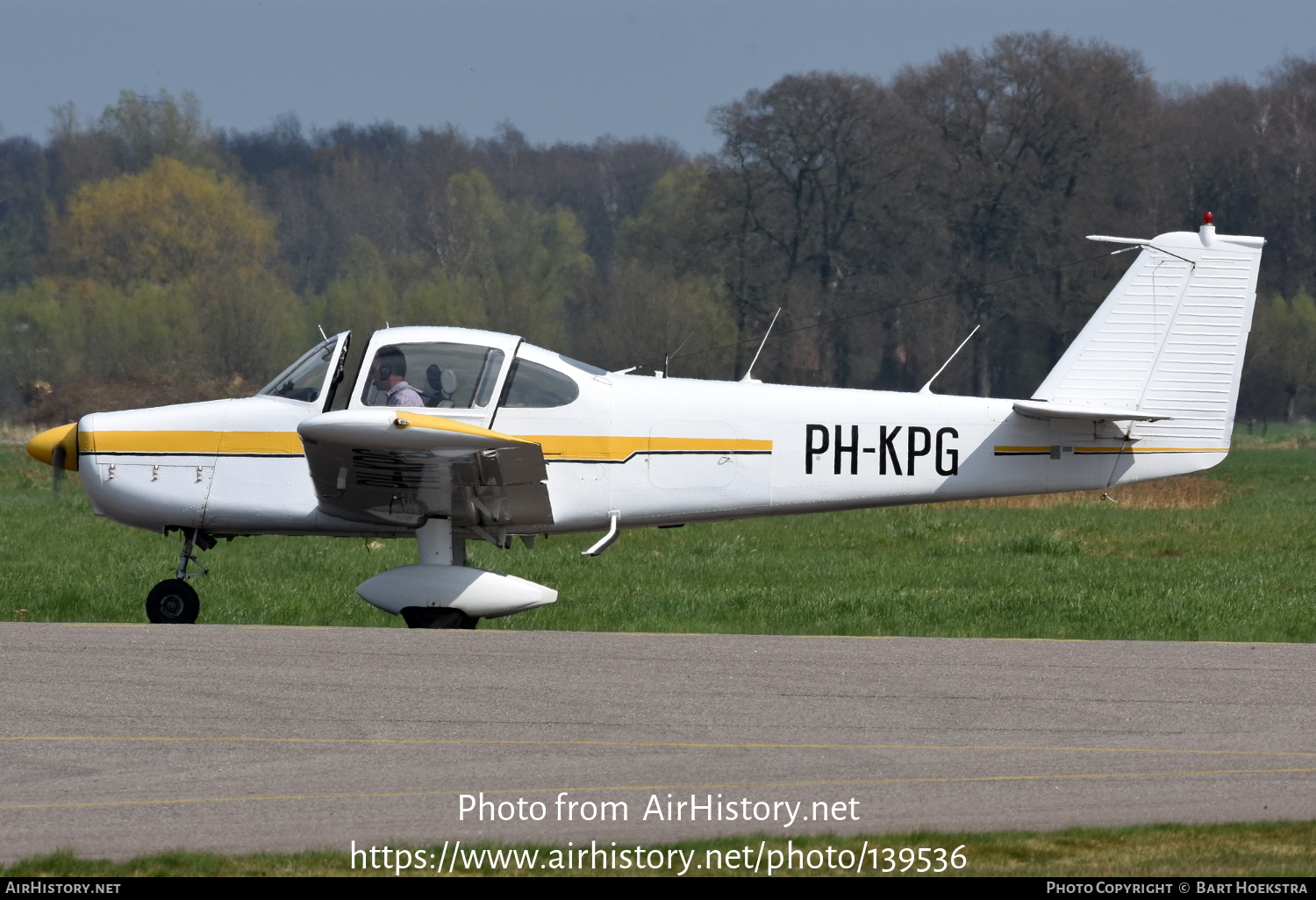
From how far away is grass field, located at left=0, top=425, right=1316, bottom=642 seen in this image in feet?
36.1

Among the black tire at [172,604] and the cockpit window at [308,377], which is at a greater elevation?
the cockpit window at [308,377]

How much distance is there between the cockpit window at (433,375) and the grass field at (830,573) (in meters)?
1.92

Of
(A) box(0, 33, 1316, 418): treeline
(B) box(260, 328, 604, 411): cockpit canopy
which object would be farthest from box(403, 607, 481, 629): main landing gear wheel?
(A) box(0, 33, 1316, 418): treeline

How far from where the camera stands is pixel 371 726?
6.52m

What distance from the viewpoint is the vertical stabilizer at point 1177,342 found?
1033 cm

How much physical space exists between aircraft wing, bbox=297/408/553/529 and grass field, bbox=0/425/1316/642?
1.29 metres

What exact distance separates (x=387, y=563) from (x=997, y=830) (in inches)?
399

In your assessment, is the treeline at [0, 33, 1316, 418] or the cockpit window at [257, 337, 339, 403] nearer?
the cockpit window at [257, 337, 339, 403]

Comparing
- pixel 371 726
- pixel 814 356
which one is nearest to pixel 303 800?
pixel 371 726

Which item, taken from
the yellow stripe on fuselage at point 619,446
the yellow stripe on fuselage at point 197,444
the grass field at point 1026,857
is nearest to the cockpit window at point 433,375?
the yellow stripe on fuselage at point 619,446

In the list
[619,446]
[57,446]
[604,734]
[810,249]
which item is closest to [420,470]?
[619,446]

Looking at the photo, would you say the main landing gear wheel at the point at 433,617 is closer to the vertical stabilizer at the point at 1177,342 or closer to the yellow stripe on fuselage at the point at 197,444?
the yellow stripe on fuselage at the point at 197,444

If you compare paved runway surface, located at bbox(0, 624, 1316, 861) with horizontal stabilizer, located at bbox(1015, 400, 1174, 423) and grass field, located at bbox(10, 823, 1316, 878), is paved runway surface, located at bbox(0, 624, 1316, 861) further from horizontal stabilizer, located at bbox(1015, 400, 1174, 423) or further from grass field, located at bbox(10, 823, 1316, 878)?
horizontal stabilizer, located at bbox(1015, 400, 1174, 423)

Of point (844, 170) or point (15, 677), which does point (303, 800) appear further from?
point (844, 170)
